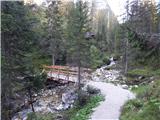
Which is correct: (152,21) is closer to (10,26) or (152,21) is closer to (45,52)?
Result: (45,52)

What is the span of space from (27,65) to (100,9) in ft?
173

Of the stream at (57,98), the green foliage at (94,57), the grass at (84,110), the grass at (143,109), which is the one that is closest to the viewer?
the grass at (143,109)

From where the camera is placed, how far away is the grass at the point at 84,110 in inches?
713

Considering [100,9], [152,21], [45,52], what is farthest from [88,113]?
[100,9]

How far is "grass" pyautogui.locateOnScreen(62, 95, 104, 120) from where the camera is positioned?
713 inches

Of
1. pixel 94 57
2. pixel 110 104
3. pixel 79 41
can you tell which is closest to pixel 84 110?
pixel 110 104

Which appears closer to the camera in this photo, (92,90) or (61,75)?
(92,90)

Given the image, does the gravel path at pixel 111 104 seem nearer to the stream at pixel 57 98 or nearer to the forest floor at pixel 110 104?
the forest floor at pixel 110 104

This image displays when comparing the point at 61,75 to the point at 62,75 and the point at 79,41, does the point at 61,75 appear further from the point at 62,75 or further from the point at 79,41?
the point at 79,41

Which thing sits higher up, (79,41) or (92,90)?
(79,41)

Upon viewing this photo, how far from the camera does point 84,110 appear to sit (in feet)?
62.4

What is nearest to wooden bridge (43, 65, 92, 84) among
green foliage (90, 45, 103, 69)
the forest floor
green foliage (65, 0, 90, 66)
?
green foliage (90, 45, 103, 69)

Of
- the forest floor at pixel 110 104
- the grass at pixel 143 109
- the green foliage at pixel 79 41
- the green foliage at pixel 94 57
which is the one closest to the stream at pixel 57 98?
the green foliage at pixel 94 57

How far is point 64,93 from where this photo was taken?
26984 millimetres
